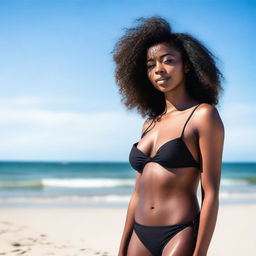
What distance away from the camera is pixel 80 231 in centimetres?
832

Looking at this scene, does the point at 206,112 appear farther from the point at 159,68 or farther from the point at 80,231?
the point at 80,231

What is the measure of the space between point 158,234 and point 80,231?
19.6 feet

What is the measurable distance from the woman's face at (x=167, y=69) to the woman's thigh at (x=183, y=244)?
89 cm

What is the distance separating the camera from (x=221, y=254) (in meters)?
6.75

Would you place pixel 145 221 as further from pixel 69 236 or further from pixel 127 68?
pixel 69 236

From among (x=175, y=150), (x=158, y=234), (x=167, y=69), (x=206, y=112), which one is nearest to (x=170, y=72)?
(x=167, y=69)

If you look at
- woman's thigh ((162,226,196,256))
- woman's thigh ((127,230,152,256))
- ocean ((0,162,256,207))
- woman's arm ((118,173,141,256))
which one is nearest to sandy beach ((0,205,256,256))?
ocean ((0,162,256,207))

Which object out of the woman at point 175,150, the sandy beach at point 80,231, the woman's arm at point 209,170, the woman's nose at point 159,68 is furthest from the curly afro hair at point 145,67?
the sandy beach at point 80,231

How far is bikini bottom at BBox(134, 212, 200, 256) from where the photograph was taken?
2506 millimetres

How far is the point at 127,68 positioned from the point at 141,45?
0.22 metres

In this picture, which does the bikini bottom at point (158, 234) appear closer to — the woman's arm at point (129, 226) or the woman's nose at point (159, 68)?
the woman's arm at point (129, 226)

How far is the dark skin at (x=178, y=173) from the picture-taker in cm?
243

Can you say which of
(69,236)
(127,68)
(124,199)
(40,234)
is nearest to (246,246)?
(69,236)

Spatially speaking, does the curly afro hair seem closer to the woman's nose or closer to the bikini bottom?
the woman's nose
